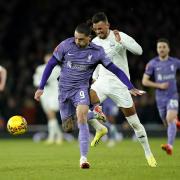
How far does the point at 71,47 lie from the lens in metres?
10.4

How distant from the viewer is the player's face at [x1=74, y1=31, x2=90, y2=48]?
1016 cm

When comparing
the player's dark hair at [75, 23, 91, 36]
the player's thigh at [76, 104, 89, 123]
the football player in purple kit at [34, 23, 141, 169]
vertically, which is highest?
the player's dark hair at [75, 23, 91, 36]

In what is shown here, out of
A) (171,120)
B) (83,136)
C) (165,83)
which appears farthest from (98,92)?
(165,83)

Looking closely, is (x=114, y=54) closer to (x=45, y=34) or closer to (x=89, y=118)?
(x=89, y=118)

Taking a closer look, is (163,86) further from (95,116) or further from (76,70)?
(76,70)

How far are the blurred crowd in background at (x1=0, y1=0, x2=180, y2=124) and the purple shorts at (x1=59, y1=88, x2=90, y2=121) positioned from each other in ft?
38.6

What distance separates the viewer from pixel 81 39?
10195 mm

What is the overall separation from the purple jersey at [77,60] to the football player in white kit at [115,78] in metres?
0.50

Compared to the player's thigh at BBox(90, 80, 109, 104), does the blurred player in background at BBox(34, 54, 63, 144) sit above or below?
below

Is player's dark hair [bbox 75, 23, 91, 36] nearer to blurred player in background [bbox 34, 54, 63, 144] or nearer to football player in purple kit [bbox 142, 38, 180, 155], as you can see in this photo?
football player in purple kit [bbox 142, 38, 180, 155]

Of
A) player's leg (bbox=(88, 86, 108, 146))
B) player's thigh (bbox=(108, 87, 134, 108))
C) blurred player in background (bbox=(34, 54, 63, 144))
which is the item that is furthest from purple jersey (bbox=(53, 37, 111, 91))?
blurred player in background (bbox=(34, 54, 63, 144))

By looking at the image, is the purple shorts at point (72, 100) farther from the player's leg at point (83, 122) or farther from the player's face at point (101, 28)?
the player's face at point (101, 28)

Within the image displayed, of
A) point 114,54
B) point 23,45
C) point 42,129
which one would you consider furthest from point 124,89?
point 23,45

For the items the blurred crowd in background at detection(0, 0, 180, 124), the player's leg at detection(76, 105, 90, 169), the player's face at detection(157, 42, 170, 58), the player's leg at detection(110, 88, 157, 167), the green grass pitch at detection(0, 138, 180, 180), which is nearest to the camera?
the green grass pitch at detection(0, 138, 180, 180)
